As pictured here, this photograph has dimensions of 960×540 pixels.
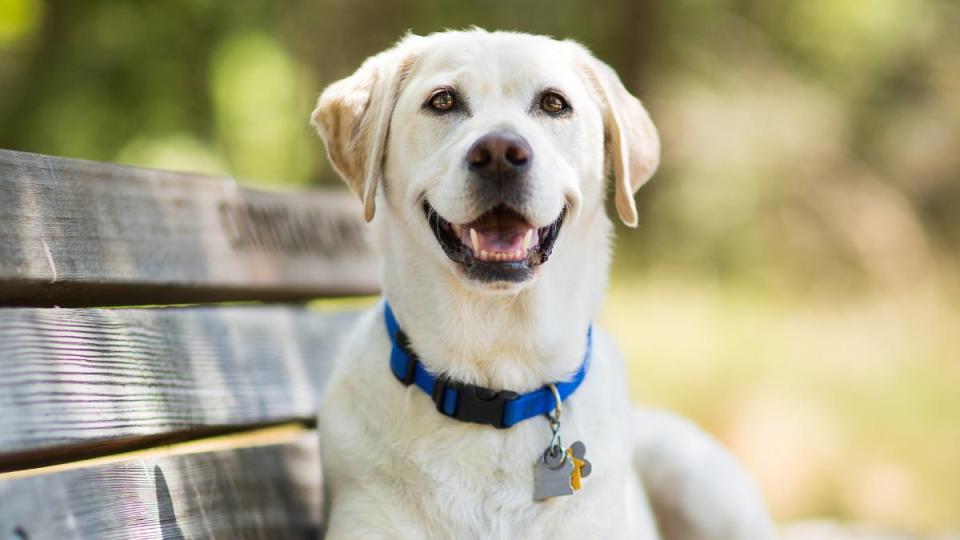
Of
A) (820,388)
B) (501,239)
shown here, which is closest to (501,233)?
(501,239)

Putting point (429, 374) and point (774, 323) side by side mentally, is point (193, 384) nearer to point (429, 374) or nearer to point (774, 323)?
point (429, 374)

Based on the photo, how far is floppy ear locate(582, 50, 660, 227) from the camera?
280cm

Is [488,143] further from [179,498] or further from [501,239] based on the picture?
[179,498]

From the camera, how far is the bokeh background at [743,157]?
686 cm

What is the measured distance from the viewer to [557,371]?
2.60m

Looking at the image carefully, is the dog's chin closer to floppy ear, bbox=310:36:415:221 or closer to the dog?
the dog

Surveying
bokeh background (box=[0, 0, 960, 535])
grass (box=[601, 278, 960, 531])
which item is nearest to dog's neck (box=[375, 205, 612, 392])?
bokeh background (box=[0, 0, 960, 535])

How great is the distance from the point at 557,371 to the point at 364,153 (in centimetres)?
80

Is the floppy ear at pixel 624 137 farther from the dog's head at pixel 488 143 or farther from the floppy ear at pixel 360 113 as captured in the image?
the floppy ear at pixel 360 113

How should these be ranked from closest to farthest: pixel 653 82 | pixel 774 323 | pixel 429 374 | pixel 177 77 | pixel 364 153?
pixel 429 374, pixel 364 153, pixel 177 77, pixel 774 323, pixel 653 82

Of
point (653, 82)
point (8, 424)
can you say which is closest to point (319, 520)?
point (8, 424)

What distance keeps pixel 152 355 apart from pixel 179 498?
350mm

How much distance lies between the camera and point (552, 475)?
8.00 feet

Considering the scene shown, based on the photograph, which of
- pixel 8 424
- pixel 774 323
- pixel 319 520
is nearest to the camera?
pixel 8 424
